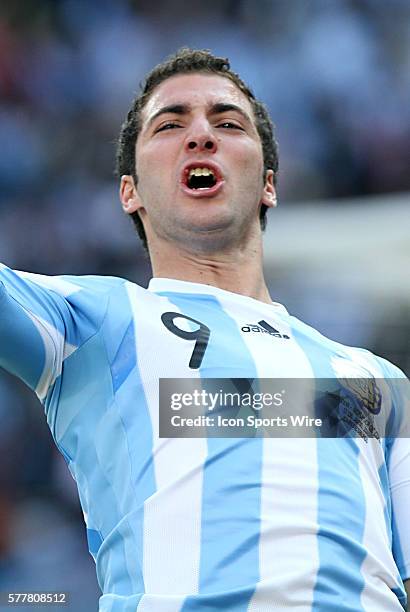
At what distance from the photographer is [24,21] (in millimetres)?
2734

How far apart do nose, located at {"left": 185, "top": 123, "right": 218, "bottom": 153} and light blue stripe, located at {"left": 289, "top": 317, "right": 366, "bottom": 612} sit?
48 cm

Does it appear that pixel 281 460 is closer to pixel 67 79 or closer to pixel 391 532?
pixel 391 532

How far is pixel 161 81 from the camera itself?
6.45 feet

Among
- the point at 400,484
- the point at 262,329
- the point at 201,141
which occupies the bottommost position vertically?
the point at 400,484

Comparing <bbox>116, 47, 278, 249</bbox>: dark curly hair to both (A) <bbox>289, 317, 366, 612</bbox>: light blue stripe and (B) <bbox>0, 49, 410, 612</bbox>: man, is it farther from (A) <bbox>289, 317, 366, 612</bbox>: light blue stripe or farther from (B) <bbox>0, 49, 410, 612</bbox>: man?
(A) <bbox>289, 317, 366, 612</bbox>: light blue stripe

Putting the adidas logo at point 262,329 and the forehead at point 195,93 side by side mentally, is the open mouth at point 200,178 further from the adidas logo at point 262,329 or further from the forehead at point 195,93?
the adidas logo at point 262,329

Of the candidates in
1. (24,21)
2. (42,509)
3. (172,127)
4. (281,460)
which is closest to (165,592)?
(281,460)

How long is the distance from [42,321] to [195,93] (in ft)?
2.16

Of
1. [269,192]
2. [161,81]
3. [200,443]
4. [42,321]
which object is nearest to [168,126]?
[161,81]

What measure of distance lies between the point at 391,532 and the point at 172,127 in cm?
80

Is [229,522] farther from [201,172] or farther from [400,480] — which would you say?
[201,172]

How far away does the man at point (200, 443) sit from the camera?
4.30 ft

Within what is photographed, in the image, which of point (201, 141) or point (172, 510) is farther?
point (201, 141)

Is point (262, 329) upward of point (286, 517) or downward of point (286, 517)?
upward
